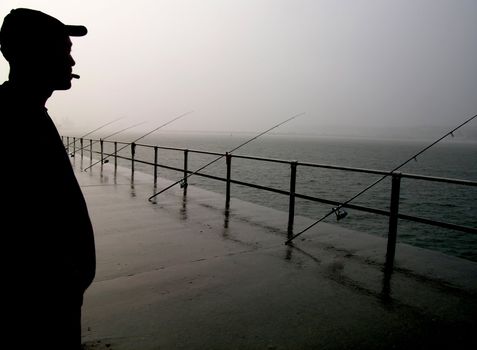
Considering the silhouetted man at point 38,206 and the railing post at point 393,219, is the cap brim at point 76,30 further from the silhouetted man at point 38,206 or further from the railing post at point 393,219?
the railing post at point 393,219

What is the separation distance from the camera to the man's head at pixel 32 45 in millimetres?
1351

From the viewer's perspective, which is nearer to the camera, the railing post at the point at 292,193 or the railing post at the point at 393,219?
the railing post at the point at 393,219

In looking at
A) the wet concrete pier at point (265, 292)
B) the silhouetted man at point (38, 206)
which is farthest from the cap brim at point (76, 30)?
the wet concrete pier at point (265, 292)

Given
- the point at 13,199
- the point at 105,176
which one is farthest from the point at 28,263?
the point at 105,176

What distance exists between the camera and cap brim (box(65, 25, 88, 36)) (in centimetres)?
145

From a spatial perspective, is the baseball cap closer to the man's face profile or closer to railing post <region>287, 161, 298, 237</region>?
the man's face profile

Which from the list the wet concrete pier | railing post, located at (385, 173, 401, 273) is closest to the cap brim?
the wet concrete pier

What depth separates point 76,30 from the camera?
1488mm

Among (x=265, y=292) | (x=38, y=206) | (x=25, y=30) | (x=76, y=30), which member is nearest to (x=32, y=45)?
(x=25, y=30)

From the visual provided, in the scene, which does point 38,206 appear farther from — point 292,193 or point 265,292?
point 292,193

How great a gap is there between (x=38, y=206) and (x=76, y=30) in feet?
2.31

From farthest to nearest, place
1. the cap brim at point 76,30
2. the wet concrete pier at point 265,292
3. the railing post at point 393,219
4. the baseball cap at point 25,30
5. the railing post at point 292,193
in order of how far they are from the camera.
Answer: the railing post at point 292,193, the railing post at point 393,219, the wet concrete pier at point 265,292, the cap brim at point 76,30, the baseball cap at point 25,30

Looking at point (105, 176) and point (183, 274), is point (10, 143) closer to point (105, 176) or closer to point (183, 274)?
point (183, 274)

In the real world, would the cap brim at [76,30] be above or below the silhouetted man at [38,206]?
above
